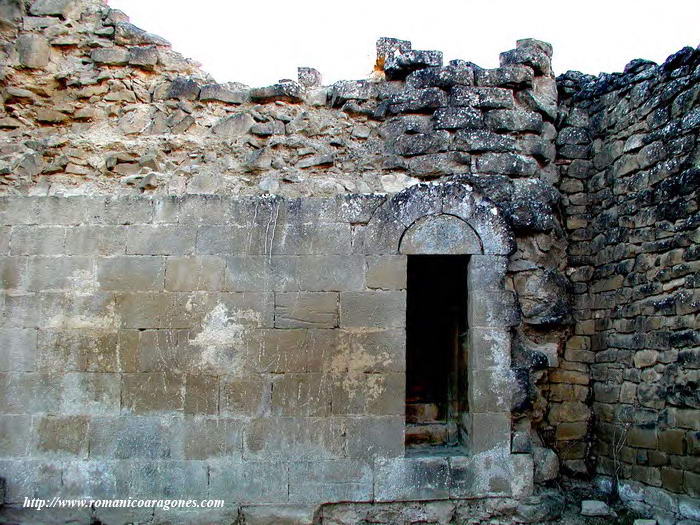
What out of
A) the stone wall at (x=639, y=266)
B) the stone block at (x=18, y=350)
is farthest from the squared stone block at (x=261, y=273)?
the stone wall at (x=639, y=266)

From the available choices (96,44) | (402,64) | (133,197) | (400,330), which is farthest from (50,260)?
(402,64)

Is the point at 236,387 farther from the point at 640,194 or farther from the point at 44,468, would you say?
the point at 640,194

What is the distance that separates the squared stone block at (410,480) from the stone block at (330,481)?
0.09m

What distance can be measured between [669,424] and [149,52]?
5.36 metres

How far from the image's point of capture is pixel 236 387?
4.86m

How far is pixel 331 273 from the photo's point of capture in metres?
4.97

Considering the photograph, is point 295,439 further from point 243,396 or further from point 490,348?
point 490,348

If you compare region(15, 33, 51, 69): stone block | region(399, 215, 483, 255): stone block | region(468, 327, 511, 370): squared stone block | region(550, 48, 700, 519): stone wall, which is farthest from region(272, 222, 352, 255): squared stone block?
region(15, 33, 51, 69): stone block

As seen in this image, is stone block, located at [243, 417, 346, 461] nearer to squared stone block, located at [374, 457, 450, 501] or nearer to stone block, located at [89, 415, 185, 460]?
squared stone block, located at [374, 457, 450, 501]

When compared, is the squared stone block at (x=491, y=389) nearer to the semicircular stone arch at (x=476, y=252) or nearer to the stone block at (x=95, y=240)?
the semicircular stone arch at (x=476, y=252)

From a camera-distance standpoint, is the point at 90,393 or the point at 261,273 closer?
the point at 90,393

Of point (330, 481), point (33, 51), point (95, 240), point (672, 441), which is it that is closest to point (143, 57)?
point (33, 51)

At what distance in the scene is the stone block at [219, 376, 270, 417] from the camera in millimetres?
4836

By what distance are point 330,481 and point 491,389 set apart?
4.78ft
